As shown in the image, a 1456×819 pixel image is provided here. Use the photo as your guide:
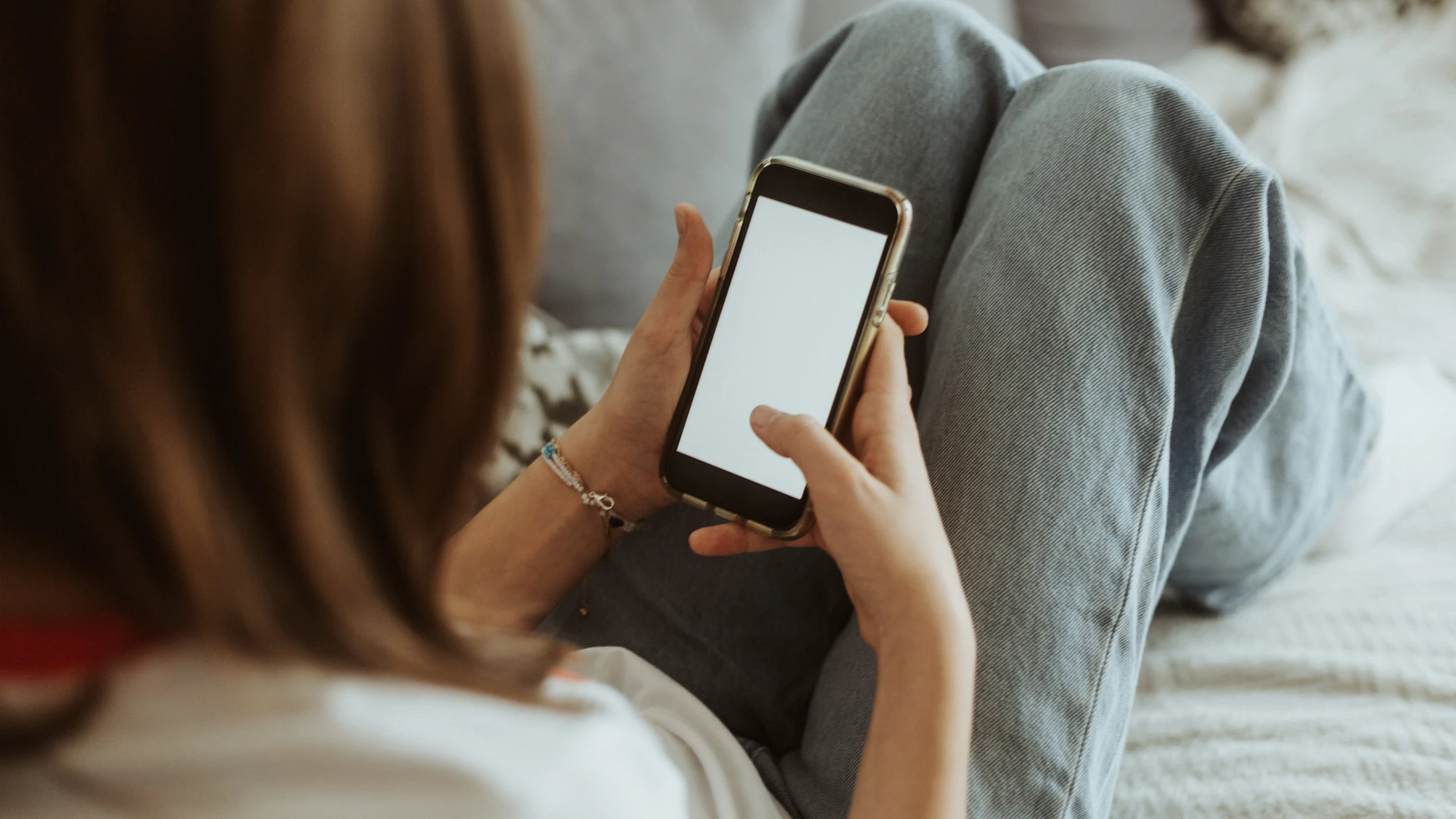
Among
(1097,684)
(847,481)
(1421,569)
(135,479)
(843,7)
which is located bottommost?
(1421,569)

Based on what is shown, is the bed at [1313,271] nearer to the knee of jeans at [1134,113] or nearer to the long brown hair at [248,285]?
the knee of jeans at [1134,113]

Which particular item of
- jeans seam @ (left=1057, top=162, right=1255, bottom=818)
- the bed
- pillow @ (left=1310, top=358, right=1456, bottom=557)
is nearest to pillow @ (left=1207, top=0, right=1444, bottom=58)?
the bed

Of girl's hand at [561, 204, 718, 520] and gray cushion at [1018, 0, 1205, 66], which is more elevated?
gray cushion at [1018, 0, 1205, 66]

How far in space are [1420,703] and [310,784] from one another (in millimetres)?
635

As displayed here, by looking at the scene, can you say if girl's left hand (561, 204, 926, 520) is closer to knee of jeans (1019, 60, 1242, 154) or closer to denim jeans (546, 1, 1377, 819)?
denim jeans (546, 1, 1377, 819)

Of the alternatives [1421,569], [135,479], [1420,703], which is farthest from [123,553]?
Result: [1421,569]

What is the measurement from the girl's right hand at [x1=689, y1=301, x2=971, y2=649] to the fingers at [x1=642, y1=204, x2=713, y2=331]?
12 centimetres

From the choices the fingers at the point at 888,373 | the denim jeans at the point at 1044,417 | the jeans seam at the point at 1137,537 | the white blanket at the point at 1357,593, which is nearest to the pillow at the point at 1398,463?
the white blanket at the point at 1357,593

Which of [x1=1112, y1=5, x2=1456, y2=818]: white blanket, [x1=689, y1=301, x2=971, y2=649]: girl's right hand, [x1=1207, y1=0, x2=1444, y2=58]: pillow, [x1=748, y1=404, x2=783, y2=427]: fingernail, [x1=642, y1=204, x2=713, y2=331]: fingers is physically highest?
[x1=1207, y1=0, x2=1444, y2=58]: pillow

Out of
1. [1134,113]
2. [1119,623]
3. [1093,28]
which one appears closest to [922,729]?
[1119,623]

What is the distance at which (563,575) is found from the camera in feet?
→ 1.99

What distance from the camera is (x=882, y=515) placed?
0.44 m

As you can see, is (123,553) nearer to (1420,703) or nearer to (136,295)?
(136,295)

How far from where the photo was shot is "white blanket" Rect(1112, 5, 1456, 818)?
558 mm
